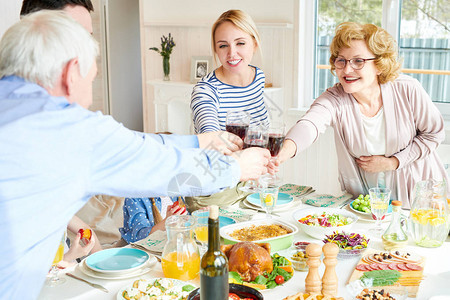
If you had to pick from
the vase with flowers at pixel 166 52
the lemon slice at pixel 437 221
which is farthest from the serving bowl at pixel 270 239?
the vase with flowers at pixel 166 52

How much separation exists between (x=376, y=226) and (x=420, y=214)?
19 cm

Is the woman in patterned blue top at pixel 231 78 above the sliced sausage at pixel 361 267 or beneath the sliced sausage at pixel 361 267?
above

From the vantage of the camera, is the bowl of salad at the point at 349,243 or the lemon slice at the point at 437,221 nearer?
the bowl of salad at the point at 349,243

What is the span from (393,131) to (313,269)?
1116mm

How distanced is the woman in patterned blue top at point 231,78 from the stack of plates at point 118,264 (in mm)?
840

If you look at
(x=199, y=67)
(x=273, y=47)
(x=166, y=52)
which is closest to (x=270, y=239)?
(x=273, y=47)

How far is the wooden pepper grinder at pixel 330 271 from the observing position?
1408 mm

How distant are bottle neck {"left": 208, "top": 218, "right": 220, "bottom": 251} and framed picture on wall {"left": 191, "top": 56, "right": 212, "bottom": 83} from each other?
11.6 feet

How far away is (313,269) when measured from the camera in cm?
143

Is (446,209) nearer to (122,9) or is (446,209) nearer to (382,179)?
(382,179)

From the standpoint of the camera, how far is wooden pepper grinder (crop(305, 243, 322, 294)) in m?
1.41

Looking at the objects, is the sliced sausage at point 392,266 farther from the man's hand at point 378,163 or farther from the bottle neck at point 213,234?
the man's hand at point 378,163

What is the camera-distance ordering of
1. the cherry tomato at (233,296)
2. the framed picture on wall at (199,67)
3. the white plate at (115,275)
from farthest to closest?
the framed picture on wall at (199,67)
the white plate at (115,275)
the cherry tomato at (233,296)

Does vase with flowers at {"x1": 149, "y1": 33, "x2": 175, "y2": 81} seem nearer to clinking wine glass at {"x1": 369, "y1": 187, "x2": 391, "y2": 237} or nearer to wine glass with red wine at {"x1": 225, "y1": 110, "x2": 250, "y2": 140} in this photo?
wine glass with red wine at {"x1": 225, "y1": 110, "x2": 250, "y2": 140}
